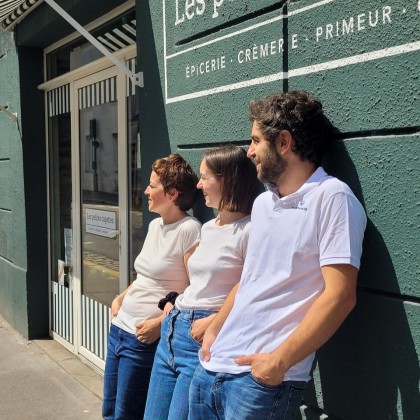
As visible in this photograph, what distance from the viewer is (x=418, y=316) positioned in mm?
2150

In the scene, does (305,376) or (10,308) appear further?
(10,308)

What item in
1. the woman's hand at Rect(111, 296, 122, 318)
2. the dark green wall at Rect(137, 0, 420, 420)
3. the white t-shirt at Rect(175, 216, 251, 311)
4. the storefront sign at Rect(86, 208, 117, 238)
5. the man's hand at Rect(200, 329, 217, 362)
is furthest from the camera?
the storefront sign at Rect(86, 208, 117, 238)

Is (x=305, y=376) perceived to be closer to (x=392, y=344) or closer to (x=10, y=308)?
(x=392, y=344)

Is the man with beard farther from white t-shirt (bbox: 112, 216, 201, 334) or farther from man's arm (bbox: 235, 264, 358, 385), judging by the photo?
white t-shirt (bbox: 112, 216, 201, 334)

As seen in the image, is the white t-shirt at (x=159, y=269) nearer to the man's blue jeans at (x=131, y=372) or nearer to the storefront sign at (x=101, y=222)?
the man's blue jeans at (x=131, y=372)

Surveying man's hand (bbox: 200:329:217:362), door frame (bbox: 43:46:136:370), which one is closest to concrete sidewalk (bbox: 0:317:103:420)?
door frame (bbox: 43:46:136:370)

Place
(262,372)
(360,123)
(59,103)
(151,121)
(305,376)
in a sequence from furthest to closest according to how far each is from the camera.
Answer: (59,103) → (151,121) → (360,123) → (305,376) → (262,372)

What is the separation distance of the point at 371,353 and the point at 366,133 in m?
0.82

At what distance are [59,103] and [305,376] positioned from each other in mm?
Result: 4412

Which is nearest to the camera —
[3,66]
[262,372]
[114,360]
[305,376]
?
[262,372]

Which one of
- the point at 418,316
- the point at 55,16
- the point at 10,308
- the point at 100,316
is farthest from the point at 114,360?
the point at 10,308

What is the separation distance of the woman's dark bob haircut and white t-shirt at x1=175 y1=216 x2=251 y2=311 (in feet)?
0.25

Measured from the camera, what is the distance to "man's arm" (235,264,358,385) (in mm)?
1935

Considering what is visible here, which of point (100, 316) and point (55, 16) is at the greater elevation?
point (55, 16)
